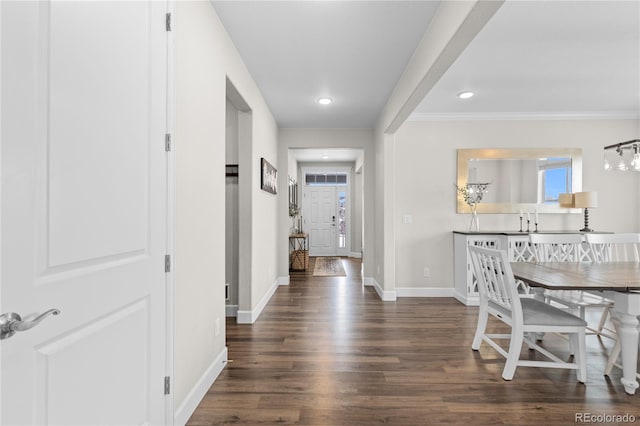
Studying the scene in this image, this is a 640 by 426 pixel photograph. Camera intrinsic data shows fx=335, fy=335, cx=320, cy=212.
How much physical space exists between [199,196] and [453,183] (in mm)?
3773

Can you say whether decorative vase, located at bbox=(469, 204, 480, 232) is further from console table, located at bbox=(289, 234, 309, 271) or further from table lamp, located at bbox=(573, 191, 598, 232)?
console table, located at bbox=(289, 234, 309, 271)

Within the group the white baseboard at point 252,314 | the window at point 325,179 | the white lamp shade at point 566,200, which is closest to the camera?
the white baseboard at point 252,314

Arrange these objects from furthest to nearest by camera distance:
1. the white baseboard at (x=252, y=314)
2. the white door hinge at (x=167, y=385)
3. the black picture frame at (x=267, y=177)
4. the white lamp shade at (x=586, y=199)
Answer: the white lamp shade at (x=586, y=199) → the black picture frame at (x=267, y=177) → the white baseboard at (x=252, y=314) → the white door hinge at (x=167, y=385)

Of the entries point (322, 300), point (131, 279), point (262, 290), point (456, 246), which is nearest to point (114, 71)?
point (131, 279)

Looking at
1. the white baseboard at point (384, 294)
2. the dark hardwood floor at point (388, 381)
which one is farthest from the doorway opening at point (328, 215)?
the dark hardwood floor at point (388, 381)

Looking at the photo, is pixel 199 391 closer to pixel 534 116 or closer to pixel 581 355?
pixel 581 355

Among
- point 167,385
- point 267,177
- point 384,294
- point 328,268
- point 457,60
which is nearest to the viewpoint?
point 167,385

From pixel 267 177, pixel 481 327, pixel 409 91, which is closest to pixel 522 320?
pixel 481 327

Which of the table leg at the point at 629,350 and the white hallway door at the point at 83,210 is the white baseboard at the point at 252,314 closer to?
the white hallway door at the point at 83,210

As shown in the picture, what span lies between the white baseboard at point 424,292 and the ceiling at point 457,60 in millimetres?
2470

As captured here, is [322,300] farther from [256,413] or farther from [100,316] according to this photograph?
[100,316]

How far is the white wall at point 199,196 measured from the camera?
5.86 feet

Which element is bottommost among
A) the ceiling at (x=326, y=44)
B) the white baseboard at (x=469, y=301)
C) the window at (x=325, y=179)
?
the white baseboard at (x=469, y=301)

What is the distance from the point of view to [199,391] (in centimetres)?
202
